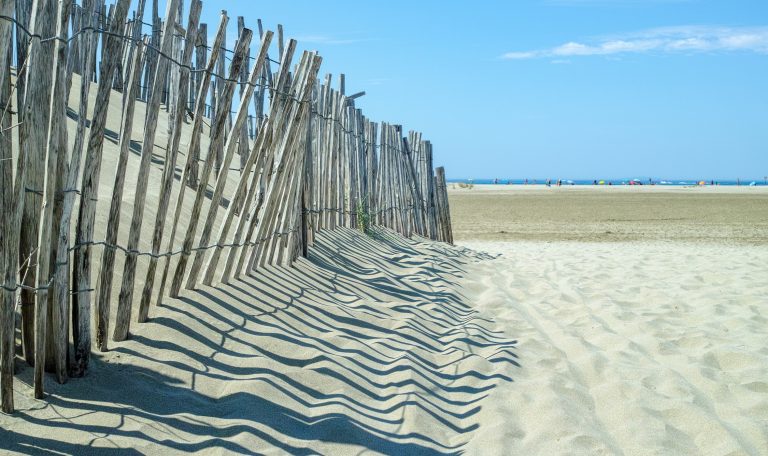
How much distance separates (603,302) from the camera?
5.90 metres

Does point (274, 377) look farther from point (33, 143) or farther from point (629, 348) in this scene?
point (629, 348)

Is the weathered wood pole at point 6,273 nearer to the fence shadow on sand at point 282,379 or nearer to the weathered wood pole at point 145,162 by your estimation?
the fence shadow on sand at point 282,379

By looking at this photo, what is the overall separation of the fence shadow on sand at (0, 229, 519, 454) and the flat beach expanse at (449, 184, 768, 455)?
0.81 ft

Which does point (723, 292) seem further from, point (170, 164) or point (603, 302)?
point (170, 164)

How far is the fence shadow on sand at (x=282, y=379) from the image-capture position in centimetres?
253

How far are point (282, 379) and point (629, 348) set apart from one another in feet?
7.71

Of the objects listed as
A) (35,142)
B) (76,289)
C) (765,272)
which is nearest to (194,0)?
(35,142)

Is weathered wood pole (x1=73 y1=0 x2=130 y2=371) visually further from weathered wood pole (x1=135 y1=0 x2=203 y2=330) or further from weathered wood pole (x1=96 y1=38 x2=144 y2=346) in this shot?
weathered wood pole (x1=135 y1=0 x2=203 y2=330)

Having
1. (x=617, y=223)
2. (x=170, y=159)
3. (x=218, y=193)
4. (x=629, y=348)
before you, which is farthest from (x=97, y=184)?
(x=617, y=223)

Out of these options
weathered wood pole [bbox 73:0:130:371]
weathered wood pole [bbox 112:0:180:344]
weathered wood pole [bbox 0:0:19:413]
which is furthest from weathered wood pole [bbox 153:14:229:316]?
weathered wood pole [bbox 0:0:19:413]

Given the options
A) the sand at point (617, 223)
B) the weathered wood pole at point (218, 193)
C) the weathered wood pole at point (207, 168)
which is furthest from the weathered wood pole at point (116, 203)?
the sand at point (617, 223)

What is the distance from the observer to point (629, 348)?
4.46m

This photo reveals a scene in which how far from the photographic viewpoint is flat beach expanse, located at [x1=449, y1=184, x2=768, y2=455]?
3072 millimetres

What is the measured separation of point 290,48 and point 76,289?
244 cm
